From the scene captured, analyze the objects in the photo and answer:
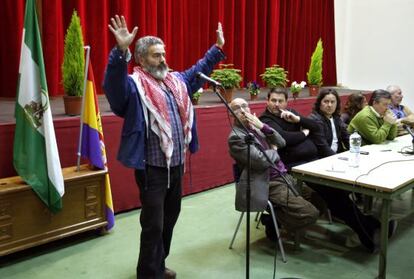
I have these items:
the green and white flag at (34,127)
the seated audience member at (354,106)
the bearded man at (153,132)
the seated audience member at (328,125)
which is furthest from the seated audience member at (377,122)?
the green and white flag at (34,127)

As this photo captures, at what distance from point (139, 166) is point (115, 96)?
1.17 feet

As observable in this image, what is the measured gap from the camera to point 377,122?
12.6 ft

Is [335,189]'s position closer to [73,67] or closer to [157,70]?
[157,70]

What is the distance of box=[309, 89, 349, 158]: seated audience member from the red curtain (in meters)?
2.12

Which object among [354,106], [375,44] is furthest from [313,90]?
[375,44]

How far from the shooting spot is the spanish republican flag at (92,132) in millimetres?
Result: 3045

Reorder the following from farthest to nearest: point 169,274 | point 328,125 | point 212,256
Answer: point 328,125
point 212,256
point 169,274

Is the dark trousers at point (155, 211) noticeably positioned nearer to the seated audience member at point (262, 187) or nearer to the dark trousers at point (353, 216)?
the seated audience member at point (262, 187)

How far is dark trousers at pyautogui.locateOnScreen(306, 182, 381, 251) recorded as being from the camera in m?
3.00

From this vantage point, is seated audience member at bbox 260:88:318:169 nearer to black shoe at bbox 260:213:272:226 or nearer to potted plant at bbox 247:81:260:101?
black shoe at bbox 260:213:272:226

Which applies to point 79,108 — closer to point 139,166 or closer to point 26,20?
point 26,20

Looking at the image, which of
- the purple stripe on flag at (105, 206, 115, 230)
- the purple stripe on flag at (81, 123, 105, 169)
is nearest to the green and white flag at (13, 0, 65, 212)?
the purple stripe on flag at (81, 123, 105, 169)

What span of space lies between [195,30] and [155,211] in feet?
11.7

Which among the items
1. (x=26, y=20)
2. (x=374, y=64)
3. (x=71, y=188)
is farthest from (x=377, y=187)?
(x=374, y=64)
